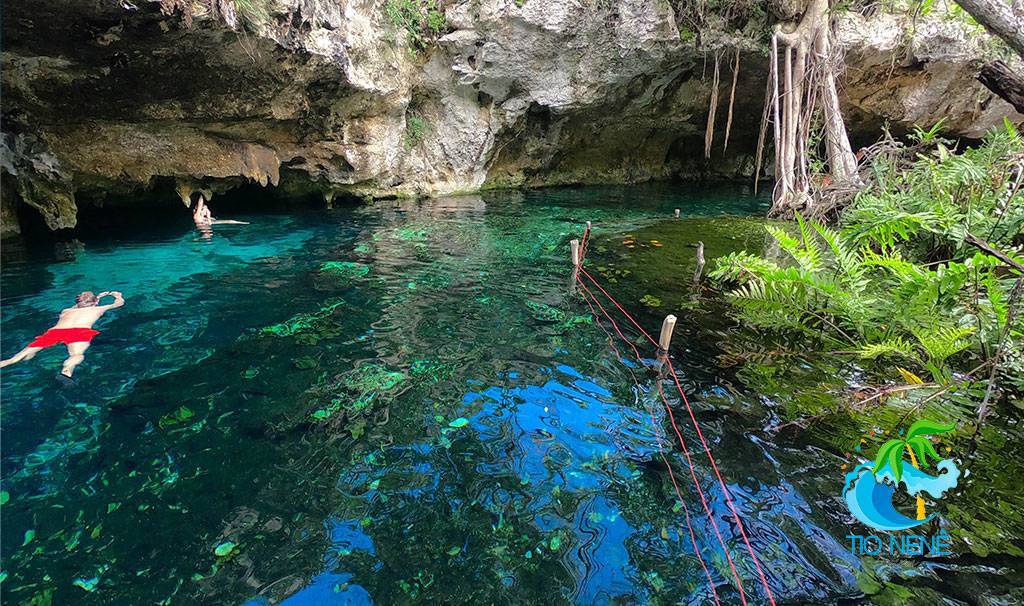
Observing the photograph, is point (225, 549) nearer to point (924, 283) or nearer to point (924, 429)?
point (924, 429)

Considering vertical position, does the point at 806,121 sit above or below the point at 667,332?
above

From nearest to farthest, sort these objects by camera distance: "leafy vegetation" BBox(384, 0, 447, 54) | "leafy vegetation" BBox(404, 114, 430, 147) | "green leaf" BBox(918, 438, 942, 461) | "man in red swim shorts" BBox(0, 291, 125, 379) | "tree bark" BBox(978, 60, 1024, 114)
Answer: "green leaf" BBox(918, 438, 942, 461)
"tree bark" BBox(978, 60, 1024, 114)
"man in red swim shorts" BBox(0, 291, 125, 379)
"leafy vegetation" BBox(384, 0, 447, 54)
"leafy vegetation" BBox(404, 114, 430, 147)

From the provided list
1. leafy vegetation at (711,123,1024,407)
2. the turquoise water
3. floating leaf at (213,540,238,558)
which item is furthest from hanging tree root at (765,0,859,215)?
floating leaf at (213,540,238,558)

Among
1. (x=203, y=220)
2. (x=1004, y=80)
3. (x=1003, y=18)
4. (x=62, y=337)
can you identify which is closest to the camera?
(x=1003, y=18)

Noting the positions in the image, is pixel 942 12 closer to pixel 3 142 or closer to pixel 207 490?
pixel 207 490

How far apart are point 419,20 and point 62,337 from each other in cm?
1025

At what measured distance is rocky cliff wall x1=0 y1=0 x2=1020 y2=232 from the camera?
731 centimetres

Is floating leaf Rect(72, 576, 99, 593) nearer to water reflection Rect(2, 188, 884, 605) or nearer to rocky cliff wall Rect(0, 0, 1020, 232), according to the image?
water reflection Rect(2, 188, 884, 605)

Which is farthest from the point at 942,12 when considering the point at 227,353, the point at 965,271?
the point at 227,353

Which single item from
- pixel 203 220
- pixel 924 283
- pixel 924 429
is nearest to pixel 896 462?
pixel 924 429

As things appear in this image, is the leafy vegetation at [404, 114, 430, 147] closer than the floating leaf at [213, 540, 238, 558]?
No

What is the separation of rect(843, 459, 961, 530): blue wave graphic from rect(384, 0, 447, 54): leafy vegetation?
40.1 ft

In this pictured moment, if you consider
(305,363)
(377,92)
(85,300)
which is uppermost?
(377,92)

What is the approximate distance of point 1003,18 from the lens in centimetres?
256
